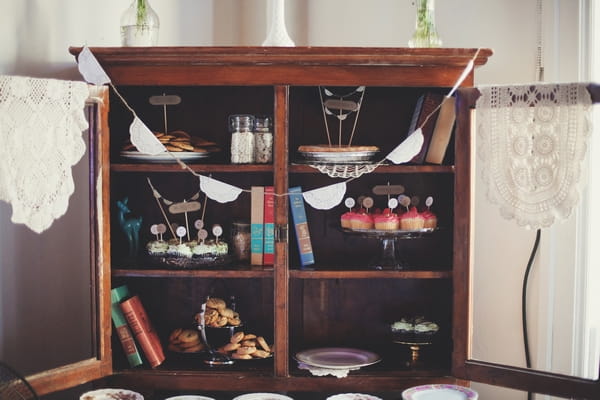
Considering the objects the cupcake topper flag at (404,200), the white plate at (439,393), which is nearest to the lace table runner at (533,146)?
the cupcake topper flag at (404,200)

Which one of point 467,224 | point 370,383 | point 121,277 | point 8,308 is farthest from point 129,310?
point 467,224

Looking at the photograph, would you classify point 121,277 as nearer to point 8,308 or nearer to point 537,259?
point 8,308

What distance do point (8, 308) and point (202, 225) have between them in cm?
67

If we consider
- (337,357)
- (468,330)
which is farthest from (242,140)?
(468,330)

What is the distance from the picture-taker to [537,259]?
266 cm

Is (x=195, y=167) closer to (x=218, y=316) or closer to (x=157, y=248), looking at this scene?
(x=157, y=248)

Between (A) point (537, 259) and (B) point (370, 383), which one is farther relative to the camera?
(A) point (537, 259)

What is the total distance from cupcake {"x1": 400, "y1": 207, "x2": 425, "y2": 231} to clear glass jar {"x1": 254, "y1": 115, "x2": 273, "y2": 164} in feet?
1.56

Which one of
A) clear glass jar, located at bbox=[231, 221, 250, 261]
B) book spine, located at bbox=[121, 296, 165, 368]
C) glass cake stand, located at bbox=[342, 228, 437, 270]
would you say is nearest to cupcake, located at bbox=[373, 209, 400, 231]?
glass cake stand, located at bbox=[342, 228, 437, 270]

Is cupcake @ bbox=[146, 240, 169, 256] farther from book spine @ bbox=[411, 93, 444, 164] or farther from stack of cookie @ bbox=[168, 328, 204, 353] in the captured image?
book spine @ bbox=[411, 93, 444, 164]

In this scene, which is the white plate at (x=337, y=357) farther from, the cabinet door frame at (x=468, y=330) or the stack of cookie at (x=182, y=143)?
the stack of cookie at (x=182, y=143)

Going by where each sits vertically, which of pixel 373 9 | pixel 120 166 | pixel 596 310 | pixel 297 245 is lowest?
pixel 596 310

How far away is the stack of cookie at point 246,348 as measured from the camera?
2.50m

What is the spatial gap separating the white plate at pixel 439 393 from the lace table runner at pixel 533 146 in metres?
0.54
